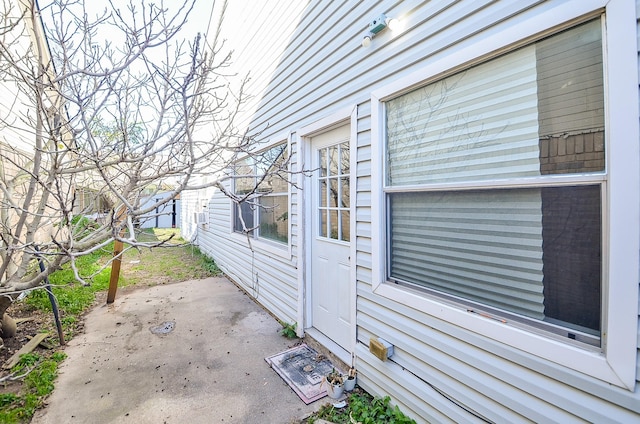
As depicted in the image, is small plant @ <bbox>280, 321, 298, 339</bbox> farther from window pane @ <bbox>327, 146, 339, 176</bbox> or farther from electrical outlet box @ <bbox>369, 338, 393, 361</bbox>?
window pane @ <bbox>327, 146, 339, 176</bbox>

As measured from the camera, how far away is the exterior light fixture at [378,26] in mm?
2186

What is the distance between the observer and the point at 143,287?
225 inches

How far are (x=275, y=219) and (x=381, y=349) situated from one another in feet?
8.24

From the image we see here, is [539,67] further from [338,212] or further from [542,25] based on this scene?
[338,212]

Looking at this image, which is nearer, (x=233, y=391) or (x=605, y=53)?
(x=605, y=53)

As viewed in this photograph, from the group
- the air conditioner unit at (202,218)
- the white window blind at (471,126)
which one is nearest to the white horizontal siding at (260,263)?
the air conditioner unit at (202,218)

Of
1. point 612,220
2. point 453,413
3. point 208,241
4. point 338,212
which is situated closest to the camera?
point 612,220

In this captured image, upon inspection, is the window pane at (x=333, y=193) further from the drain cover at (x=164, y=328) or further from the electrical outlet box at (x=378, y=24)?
the drain cover at (x=164, y=328)

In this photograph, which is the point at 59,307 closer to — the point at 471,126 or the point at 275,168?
the point at 275,168

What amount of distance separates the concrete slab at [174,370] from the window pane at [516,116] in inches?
84.7

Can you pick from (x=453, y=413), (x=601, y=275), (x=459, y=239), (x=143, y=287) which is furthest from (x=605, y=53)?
(x=143, y=287)

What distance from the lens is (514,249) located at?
62.3 inches

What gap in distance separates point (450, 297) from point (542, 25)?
152cm

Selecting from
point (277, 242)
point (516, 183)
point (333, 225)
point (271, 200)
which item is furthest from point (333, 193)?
point (516, 183)
